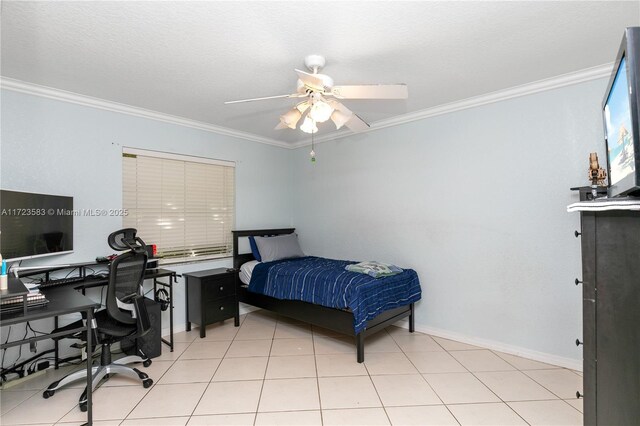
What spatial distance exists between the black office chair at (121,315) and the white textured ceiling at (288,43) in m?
1.40

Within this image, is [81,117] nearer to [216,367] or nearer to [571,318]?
[216,367]

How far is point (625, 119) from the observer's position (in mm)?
1146

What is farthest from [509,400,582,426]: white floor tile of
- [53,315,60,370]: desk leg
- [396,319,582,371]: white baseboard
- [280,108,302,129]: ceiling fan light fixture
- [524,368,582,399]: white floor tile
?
[53,315,60,370]: desk leg

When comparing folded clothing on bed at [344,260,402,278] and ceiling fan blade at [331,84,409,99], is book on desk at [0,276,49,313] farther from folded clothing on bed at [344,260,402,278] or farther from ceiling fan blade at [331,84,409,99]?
folded clothing on bed at [344,260,402,278]

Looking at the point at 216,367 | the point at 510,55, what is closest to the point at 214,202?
the point at 216,367

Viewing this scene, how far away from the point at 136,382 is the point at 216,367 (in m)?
0.63

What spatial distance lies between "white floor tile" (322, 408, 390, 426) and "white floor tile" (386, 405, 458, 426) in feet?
0.22

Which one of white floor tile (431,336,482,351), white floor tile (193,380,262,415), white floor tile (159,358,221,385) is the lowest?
white floor tile (431,336,482,351)

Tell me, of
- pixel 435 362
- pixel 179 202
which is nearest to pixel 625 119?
pixel 435 362

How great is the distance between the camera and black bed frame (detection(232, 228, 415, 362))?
118 inches

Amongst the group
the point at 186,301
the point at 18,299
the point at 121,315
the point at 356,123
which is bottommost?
the point at 186,301

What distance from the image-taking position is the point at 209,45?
2.18 m

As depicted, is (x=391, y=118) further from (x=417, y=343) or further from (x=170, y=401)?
(x=170, y=401)

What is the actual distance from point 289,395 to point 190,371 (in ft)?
3.26
